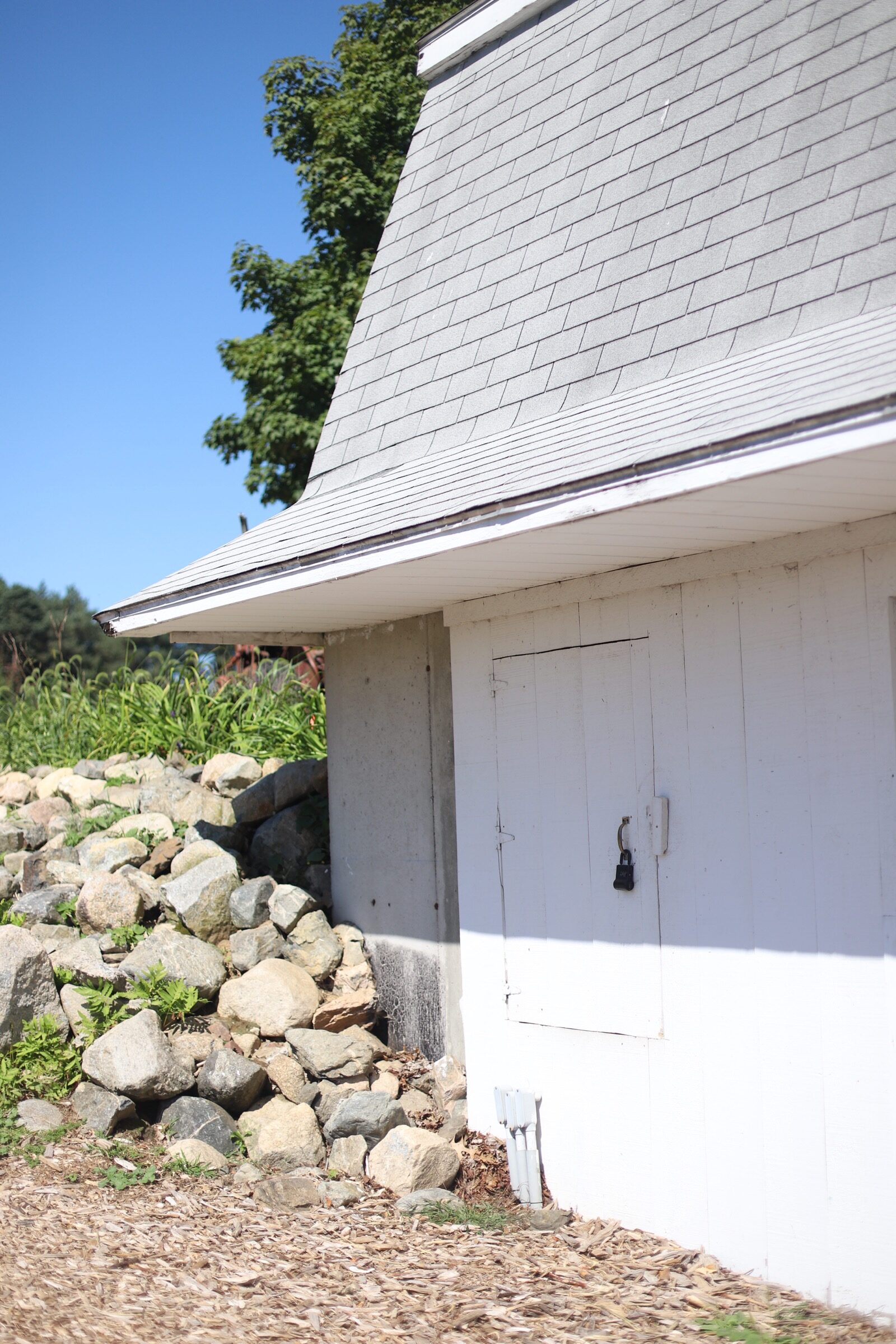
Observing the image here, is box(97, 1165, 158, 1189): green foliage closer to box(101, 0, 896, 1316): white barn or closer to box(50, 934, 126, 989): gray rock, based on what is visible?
box(50, 934, 126, 989): gray rock

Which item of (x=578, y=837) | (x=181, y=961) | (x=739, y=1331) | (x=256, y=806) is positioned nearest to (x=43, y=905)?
(x=181, y=961)

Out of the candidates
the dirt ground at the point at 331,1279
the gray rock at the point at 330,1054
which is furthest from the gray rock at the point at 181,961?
the dirt ground at the point at 331,1279

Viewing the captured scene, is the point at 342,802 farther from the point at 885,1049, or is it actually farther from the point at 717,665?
the point at 885,1049

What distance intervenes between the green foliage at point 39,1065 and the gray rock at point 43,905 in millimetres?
1001

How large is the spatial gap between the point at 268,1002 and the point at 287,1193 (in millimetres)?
1096

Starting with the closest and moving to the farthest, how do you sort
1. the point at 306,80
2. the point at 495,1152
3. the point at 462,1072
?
the point at 495,1152
the point at 462,1072
the point at 306,80

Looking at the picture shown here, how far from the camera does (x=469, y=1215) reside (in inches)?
181

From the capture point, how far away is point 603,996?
4.53 m

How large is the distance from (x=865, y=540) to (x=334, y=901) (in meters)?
3.81

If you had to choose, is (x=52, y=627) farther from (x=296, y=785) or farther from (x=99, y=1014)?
(x=99, y=1014)

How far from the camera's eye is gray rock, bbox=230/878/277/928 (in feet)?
20.3

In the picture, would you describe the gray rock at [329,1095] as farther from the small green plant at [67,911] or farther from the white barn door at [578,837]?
the small green plant at [67,911]

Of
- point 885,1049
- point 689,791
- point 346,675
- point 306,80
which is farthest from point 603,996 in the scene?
point 306,80

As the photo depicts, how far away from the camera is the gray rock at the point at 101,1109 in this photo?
522 cm
